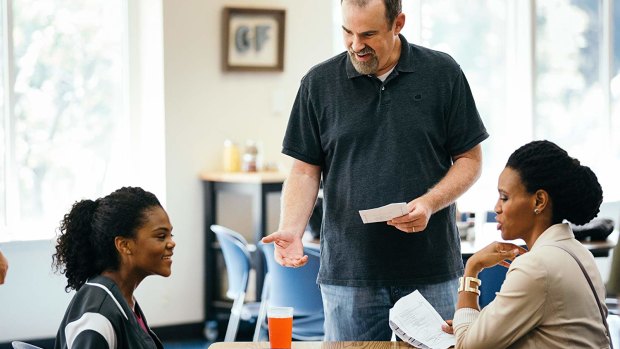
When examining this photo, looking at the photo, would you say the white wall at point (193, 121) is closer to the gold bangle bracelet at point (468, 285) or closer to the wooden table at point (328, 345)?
the wooden table at point (328, 345)

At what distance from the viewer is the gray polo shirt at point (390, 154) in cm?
278

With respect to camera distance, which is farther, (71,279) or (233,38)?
(233,38)

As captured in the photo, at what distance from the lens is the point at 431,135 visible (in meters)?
2.80

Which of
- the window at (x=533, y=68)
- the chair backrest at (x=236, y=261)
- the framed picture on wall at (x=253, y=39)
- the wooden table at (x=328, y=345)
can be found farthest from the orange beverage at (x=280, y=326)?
the window at (x=533, y=68)

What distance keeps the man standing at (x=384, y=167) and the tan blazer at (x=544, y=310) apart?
1.76 ft

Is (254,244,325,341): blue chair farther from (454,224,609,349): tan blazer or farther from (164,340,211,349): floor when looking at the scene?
(454,224,609,349): tan blazer

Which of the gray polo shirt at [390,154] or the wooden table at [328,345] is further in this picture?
the gray polo shirt at [390,154]

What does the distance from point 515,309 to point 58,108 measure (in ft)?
13.9

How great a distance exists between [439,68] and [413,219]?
1.76 feet

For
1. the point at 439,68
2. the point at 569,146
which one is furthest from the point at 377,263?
the point at 569,146

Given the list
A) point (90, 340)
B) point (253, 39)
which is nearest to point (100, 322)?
point (90, 340)

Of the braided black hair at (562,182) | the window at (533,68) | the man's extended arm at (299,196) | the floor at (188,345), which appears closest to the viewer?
the braided black hair at (562,182)

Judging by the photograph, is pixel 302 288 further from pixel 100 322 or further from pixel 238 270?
pixel 100 322

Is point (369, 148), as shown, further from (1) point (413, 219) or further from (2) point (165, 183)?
(2) point (165, 183)
